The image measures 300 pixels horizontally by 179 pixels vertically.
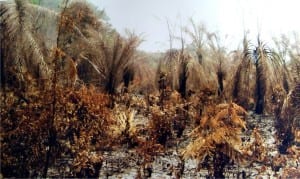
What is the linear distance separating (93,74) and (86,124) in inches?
12.2

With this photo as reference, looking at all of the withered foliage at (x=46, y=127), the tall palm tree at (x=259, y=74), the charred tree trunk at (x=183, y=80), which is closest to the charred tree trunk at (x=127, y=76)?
the withered foliage at (x=46, y=127)

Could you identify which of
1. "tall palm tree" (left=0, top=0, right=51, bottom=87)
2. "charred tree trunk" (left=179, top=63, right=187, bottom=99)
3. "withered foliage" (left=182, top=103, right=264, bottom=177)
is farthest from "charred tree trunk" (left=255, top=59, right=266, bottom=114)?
"tall palm tree" (left=0, top=0, right=51, bottom=87)

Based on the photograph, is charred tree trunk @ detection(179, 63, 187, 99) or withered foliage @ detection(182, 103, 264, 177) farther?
charred tree trunk @ detection(179, 63, 187, 99)

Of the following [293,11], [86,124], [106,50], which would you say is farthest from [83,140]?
[293,11]

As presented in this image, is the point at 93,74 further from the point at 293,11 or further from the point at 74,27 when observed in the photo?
the point at 293,11

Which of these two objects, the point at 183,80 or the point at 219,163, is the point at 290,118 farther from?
the point at 183,80

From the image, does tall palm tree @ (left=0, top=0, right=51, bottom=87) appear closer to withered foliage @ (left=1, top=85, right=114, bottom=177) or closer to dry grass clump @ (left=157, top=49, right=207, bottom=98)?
withered foliage @ (left=1, top=85, right=114, bottom=177)

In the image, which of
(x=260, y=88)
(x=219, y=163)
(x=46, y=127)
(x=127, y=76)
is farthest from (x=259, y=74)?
(x=46, y=127)

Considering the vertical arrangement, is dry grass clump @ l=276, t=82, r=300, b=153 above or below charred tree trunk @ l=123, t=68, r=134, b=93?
below

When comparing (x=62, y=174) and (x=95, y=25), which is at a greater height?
(x=95, y=25)

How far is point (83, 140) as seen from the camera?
282 cm

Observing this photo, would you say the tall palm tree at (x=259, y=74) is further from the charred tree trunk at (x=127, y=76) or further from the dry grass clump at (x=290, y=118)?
the charred tree trunk at (x=127, y=76)

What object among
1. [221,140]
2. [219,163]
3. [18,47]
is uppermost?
[18,47]

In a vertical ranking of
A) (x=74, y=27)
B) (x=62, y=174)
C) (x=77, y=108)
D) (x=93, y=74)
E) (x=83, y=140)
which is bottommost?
(x=62, y=174)
